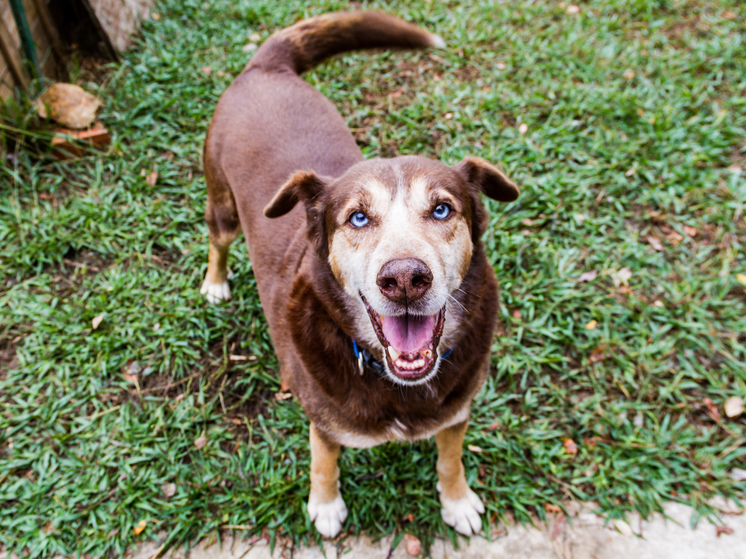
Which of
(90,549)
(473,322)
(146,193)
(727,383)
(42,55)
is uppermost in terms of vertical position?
(42,55)

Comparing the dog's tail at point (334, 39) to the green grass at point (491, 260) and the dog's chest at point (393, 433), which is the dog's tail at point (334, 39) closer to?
the green grass at point (491, 260)

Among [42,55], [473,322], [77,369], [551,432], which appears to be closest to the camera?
[473,322]

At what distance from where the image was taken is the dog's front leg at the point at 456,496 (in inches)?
113

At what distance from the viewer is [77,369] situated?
12.0 ft

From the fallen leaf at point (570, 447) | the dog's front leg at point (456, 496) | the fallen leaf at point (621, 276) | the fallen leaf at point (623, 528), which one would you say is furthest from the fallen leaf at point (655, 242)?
the dog's front leg at point (456, 496)

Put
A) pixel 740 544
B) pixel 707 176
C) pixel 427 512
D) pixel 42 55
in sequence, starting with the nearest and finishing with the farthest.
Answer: pixel 740 544 < pixel 427 512 < pixel 707 176 < pixel 42 55

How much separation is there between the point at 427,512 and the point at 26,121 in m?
4.63

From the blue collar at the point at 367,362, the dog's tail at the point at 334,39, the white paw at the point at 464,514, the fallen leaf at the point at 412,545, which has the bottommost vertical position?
the fallen leaf at the point at 412,545

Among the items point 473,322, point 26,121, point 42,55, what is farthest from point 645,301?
point 42,55

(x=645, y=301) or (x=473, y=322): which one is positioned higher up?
(x=473, y=322)

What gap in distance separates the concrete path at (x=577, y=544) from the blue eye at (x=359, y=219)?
193cm

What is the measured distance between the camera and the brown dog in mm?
2170

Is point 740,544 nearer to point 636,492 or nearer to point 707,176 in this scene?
point 636,492

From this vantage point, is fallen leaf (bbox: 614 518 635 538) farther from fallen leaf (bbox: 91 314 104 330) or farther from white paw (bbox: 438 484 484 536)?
fallen leaf (bbox: 91 314 104 330)
